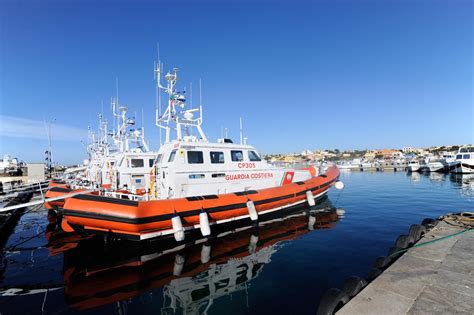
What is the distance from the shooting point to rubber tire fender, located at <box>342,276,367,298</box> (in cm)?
317

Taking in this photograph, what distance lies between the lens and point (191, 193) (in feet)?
27.4

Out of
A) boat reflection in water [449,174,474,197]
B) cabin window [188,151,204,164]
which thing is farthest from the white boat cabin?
boat reflection in water [449,174,474,197]

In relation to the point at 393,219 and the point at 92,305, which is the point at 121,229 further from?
the point at 393,219

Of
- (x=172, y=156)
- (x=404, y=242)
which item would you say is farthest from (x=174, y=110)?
(x=404, y=242)

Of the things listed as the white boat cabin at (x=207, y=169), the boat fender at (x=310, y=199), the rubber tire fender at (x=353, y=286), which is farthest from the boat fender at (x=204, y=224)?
the boat fender at (x=310, y=199)

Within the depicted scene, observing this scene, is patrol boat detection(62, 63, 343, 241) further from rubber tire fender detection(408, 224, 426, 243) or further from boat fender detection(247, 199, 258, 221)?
rubber tire fender detection(408, 224, 426, 243)

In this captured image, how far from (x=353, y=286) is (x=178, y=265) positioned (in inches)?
157

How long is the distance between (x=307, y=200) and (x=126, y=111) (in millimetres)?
11721

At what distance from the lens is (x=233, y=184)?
9.25 metres

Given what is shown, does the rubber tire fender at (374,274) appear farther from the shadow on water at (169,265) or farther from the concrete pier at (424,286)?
the shadow on water at (169,265)

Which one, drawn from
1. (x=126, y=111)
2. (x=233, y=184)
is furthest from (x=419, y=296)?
(x=126, y=111)

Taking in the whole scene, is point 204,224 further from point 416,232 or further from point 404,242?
point 416,232

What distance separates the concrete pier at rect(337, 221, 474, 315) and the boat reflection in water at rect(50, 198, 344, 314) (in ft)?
7.85

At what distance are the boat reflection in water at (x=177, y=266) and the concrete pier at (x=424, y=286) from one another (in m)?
2.39
